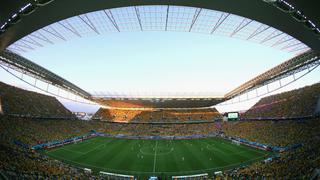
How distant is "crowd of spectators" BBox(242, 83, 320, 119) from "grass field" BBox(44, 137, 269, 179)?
14.0m

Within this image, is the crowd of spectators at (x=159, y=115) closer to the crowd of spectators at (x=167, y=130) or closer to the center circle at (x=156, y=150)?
the crowd of spectators at (x=167, y=130)

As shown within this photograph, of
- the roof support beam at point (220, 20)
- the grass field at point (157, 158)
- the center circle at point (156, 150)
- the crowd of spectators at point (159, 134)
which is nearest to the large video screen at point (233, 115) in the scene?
the crowd of spectators at point (159, 134)

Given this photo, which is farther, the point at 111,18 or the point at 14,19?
the point at 111,18

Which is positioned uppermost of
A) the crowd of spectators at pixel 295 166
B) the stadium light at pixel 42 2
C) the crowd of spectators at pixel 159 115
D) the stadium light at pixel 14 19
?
the stadium light at pixel 42 2

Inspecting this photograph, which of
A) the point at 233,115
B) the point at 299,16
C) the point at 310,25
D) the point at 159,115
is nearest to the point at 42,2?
the point at 299,16

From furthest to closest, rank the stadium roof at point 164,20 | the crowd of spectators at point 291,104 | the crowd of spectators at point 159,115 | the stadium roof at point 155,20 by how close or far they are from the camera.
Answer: the crowd of spectators at point 159,115 < the crowd of spectators at point 291,104 < the stadium roof at point 155,20 < the stadium roof at point 164,20

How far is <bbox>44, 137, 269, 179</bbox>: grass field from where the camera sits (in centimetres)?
3133

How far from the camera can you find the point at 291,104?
52.7 meters

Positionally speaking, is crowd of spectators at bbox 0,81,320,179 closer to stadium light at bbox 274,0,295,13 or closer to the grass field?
the grass field

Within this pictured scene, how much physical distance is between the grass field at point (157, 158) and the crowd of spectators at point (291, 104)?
46.0ft

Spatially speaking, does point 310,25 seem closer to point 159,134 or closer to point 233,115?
point 233,115

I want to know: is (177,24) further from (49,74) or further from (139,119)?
(139,119)

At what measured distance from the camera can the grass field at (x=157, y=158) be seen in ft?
103

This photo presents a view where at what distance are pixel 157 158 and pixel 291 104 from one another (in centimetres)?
3659
